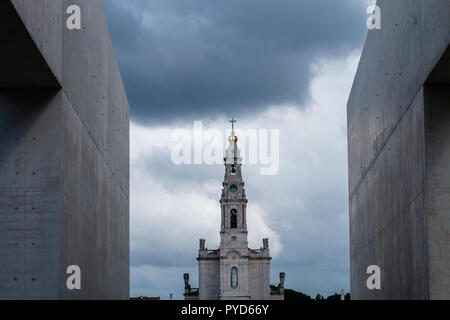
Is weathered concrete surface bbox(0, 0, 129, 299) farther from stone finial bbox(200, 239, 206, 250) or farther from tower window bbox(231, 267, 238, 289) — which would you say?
stone finial bbox(200, 239, 206, 250)

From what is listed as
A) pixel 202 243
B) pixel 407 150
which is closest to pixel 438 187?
pixel 407 150

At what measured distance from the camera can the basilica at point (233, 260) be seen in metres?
110

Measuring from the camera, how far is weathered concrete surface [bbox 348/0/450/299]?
16.4 meters

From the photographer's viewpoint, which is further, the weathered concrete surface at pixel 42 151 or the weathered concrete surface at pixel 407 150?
the weathered concrete surface at pixel 407 150

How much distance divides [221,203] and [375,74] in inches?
3374

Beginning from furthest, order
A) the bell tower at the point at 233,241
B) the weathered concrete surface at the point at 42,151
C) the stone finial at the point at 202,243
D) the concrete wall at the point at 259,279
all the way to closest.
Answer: the stone finial at the point at 202,243 < the concrete wall at the point at 259,279 < the bell tower at the point at 233,241 < the weathered concrete surface at the point at 42,151

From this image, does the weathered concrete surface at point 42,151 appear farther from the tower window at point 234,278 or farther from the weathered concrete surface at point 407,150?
the tower window at point 234,278

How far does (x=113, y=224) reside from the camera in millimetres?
28531

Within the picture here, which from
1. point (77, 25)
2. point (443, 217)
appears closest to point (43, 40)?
point (77, 25)

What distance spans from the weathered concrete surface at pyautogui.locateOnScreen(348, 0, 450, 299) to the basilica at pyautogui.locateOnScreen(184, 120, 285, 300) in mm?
80698

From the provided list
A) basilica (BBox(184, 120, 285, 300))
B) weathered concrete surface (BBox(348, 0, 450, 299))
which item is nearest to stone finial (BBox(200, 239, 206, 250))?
basilica (BBox(184, 120, 285, 300))

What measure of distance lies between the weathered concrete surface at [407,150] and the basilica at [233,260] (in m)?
80.7

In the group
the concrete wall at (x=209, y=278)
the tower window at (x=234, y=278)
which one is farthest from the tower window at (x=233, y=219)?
the tower window at (x=234, y=278)

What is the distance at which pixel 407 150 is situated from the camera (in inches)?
754
